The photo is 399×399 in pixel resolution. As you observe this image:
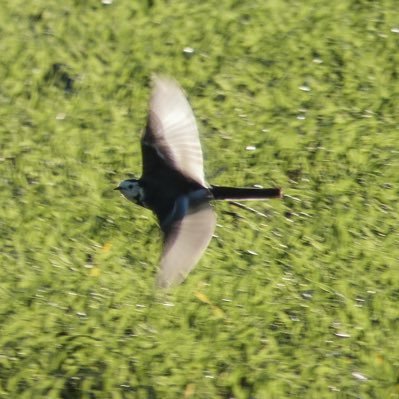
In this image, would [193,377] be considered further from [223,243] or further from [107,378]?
[223,243]

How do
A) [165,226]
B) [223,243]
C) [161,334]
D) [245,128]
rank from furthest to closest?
[245,128], [223,243], [161,334], [165,226]

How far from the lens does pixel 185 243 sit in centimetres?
436

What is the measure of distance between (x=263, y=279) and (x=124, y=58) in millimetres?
1499

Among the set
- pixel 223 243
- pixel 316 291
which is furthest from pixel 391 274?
pixel 223 243

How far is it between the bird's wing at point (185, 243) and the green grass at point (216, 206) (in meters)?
0.59

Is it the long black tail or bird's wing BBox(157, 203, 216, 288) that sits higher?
the long black tail

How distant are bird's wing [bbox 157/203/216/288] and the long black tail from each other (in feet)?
0.47

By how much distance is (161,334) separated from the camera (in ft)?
16.3

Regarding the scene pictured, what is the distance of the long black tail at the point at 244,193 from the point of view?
178 inches

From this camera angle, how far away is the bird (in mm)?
4578

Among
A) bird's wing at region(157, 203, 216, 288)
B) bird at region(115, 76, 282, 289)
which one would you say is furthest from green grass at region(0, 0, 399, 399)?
bird's wing at region(157, 203, 216, 288)

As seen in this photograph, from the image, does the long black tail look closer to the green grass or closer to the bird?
the bird

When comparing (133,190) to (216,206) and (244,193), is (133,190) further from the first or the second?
(216,206)

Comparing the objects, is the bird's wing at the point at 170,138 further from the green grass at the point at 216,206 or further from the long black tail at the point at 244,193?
the green grass at the point at 216,206
